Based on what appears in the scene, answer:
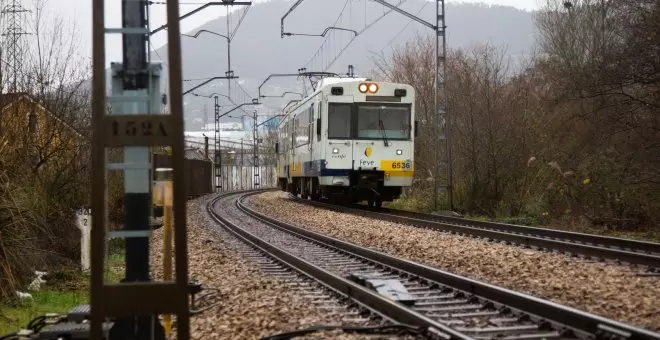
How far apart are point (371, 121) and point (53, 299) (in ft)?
45.6

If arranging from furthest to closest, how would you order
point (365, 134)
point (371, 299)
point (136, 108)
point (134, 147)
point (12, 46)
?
1. point (365, 134)
2. point (12, 46)
3. point (371, 299)
4. point (136, 108)
5. point (134, 147)

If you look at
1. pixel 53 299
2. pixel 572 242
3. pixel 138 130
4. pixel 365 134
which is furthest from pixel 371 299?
pixel 365 134

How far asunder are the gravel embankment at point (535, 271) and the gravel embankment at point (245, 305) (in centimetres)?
233

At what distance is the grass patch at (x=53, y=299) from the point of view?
7129mm

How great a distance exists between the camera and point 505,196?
2075 centimetres

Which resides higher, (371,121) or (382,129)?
(371,121)

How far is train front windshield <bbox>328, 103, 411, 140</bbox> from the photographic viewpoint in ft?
69.5

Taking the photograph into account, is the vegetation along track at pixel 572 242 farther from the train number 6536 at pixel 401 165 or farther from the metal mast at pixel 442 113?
the train number 6536 at pixel 401 165

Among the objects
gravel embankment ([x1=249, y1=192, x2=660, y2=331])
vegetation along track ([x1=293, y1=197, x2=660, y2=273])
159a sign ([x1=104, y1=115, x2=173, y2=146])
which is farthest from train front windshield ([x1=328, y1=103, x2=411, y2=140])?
159a sign ([x1=104, y1=115, x2=173, y2=146])

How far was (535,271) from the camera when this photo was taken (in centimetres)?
918

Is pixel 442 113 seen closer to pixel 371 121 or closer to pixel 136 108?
pixel 371 121

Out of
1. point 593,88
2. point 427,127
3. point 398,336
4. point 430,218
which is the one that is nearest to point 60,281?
point 398,336

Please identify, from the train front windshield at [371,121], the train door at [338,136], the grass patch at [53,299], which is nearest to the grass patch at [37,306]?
the grass patch at [53,299]

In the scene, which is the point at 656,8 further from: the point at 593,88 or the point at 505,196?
the point at 505,196
